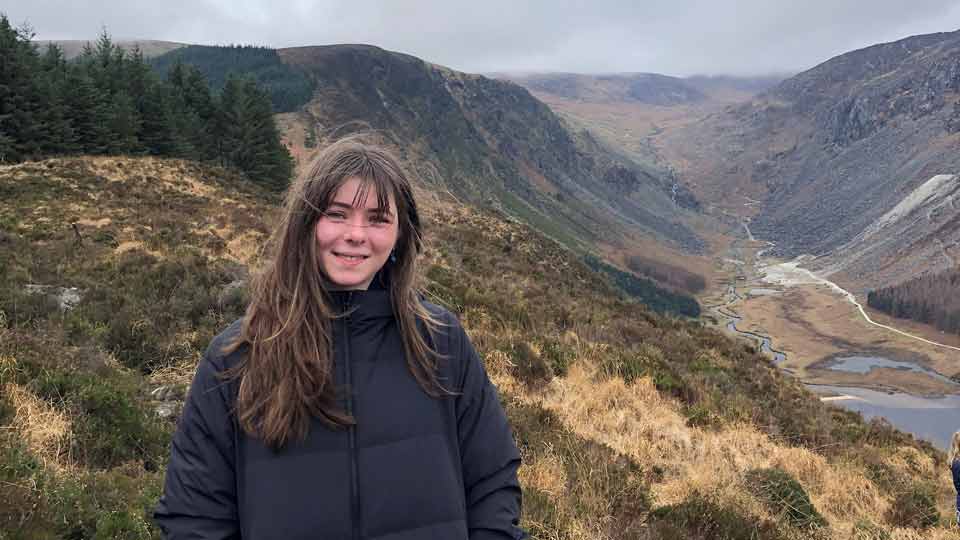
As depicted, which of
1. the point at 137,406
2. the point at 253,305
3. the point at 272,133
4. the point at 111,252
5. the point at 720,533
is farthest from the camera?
the point at 272,133

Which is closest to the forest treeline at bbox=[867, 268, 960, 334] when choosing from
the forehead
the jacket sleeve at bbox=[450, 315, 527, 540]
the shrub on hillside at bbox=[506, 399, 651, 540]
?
the shrub on hillside at bbox=[506, 399, 651, 540]

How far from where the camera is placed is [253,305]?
2.07 metres

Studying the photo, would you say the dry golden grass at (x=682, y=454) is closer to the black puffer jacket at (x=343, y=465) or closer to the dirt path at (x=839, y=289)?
the black puffer jacket at (x=343, y=465)

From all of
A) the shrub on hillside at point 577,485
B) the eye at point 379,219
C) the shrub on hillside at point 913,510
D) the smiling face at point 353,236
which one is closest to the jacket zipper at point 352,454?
the smiling face at point 353,236

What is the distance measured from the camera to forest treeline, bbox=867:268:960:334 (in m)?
95.6

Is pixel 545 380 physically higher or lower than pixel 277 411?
lower

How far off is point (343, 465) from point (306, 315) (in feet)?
1.63

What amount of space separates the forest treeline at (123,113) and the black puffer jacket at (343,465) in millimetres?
30887

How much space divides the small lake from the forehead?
57306 mm

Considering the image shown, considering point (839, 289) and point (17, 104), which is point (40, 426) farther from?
point (839, 289)

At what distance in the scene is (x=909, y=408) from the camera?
198ft

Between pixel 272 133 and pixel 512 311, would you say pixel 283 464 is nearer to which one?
pixel 512 311

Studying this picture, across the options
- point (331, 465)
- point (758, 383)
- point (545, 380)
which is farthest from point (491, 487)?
point (758, 383)

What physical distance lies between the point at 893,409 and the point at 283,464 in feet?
237
